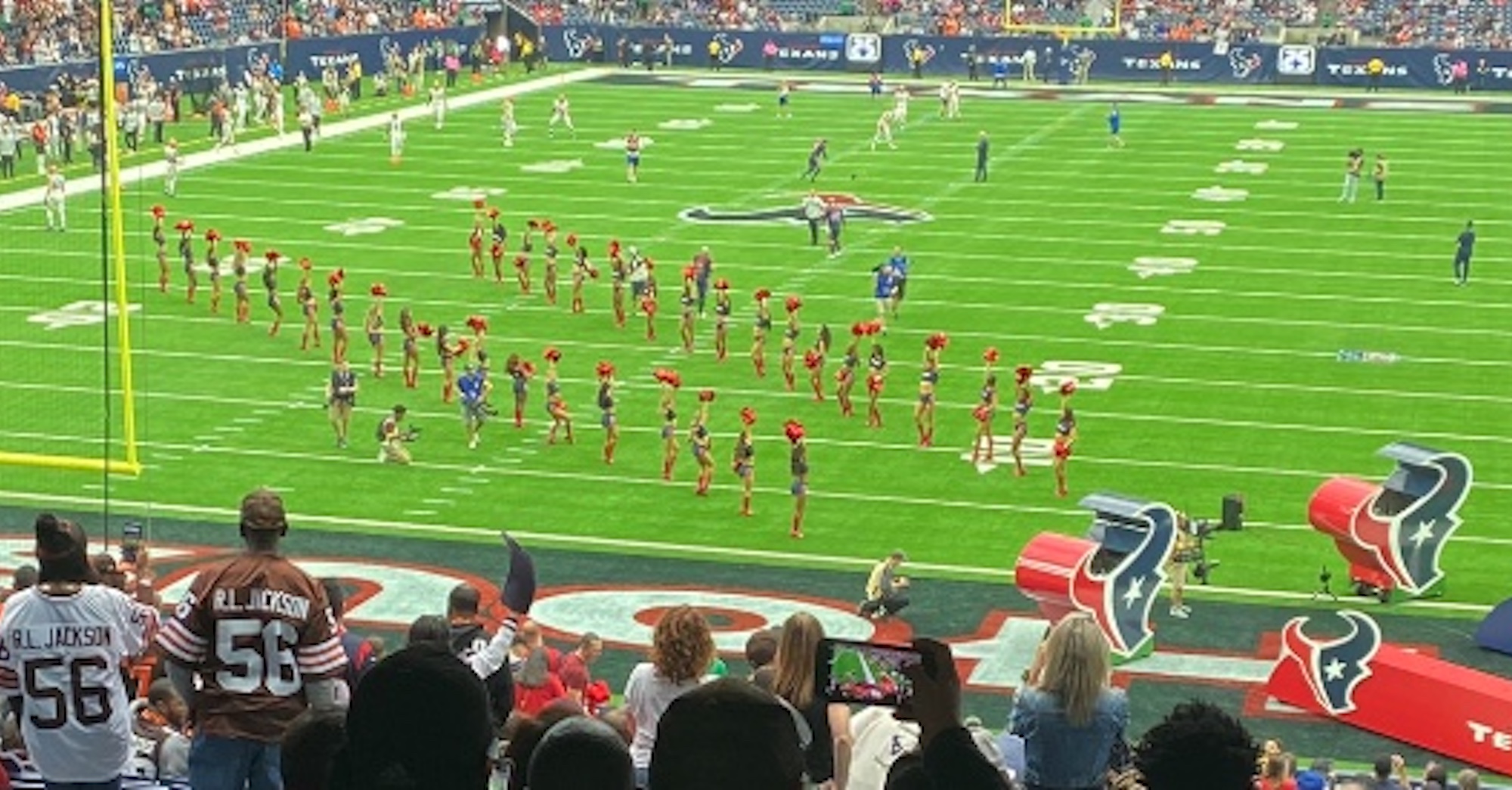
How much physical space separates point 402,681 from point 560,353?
92.4ft

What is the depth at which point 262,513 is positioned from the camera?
819 cm

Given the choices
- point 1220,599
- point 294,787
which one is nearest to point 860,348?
point 1220,599

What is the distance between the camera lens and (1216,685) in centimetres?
2038

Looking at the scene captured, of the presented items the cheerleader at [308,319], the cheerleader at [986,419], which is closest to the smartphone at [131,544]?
the cheerleader at [986,419]

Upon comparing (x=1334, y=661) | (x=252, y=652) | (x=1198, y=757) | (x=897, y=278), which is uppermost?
(x=1198, y=757)

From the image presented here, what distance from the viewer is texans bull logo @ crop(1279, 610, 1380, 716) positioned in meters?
19.0

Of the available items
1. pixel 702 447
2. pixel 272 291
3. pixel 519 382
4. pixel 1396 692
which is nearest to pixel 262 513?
pixel 1396 692

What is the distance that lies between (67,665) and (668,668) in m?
1.91

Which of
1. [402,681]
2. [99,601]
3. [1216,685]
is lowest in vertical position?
[1216,685]

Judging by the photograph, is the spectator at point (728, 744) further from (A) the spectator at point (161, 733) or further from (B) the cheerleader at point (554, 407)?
(B) the cheerleader at point (554, 407)

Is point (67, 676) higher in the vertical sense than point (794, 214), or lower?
higher

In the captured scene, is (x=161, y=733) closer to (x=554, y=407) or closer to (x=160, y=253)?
(x=554, y=407)

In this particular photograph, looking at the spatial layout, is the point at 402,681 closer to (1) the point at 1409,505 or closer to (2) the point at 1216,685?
(2) the point at 1216,685

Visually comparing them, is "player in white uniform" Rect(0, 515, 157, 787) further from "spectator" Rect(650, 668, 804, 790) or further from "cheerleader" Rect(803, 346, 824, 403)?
"cheerleader" Rect(803, 346, 824, 403)
